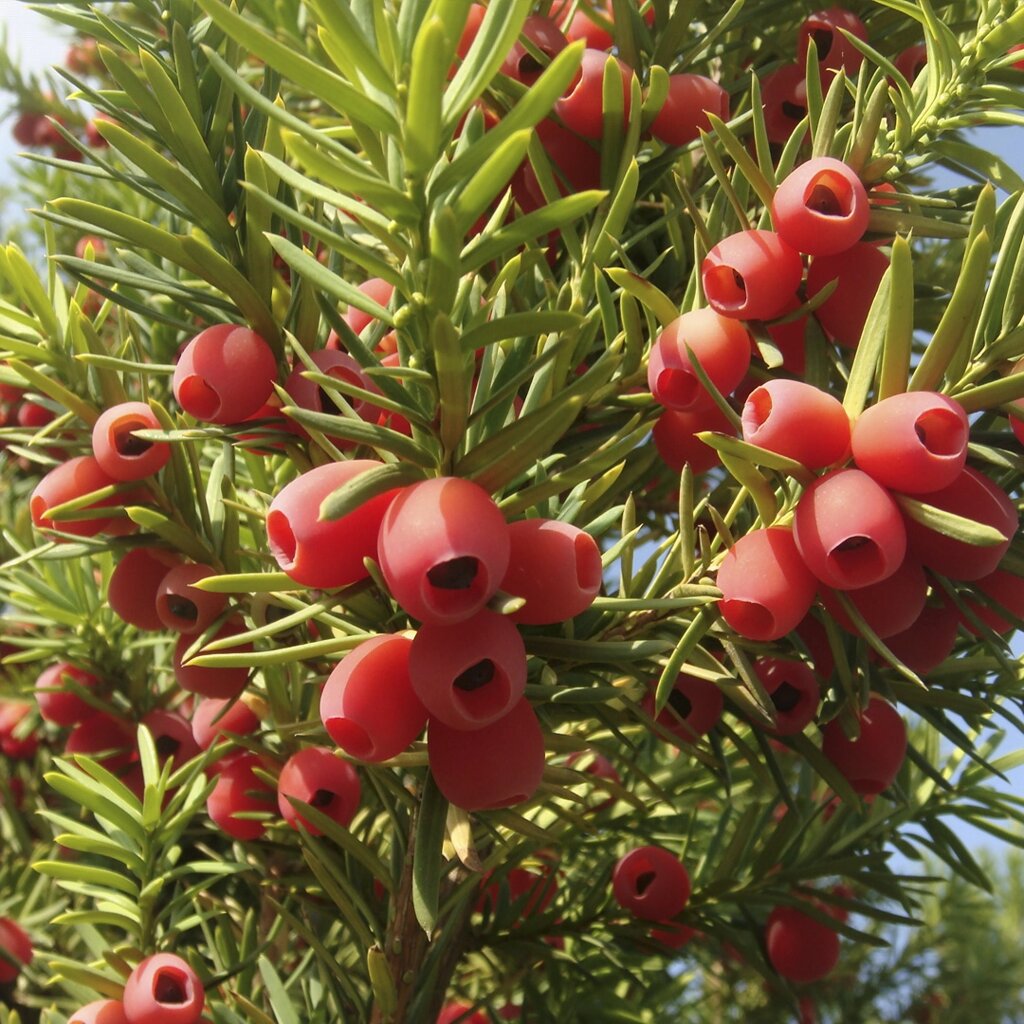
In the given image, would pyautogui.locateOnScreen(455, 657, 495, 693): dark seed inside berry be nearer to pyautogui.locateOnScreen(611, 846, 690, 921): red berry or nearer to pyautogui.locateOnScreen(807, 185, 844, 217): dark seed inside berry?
pyautogui.locateOnScreen(807, 185, 844, 217): dark seed inside berry

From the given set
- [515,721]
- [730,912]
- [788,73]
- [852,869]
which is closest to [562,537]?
[515,721]

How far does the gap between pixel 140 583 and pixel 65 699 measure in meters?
0.40

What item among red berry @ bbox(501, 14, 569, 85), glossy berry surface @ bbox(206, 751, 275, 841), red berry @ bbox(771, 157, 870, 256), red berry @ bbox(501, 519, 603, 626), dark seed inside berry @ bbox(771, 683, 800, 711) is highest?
red berry @ bbox(501, 14, 569, 85)

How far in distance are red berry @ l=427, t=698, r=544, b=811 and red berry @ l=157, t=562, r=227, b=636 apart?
25 centimetres

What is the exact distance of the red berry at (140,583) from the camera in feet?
2.64

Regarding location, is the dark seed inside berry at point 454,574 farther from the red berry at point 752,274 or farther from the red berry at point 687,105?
the red berry at point 687,105

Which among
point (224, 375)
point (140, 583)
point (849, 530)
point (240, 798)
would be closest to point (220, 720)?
point (240, 798)

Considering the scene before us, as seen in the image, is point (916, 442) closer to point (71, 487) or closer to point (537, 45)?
point (537, 45)

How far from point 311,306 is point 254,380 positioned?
8 cm

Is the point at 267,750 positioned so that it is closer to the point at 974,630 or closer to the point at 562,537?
the point at 562,537

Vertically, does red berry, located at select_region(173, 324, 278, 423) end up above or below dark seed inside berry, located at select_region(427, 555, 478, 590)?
above

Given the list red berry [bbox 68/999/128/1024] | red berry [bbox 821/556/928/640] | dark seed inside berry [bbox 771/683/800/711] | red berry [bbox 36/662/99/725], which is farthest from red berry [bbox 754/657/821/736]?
red berry [bbox 36/662/99/725]

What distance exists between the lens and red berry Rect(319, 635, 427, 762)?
57 cm

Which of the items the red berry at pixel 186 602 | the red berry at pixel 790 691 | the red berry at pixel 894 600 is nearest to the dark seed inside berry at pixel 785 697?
the red berry at pixel 790 691
